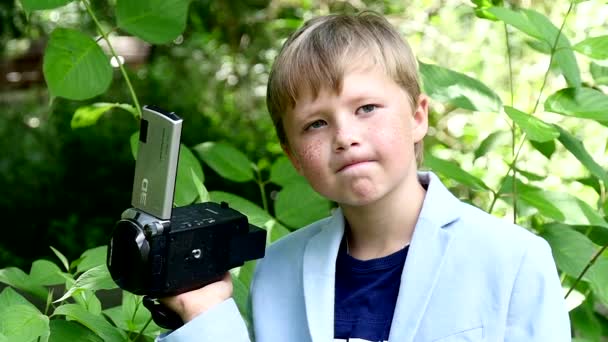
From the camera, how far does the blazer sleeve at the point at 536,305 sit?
1.43 meters

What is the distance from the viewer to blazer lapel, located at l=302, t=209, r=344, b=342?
1.55 metres

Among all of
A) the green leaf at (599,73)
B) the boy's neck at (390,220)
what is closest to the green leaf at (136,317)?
the boy's neck at (390,220)

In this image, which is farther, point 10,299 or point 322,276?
point 10,299

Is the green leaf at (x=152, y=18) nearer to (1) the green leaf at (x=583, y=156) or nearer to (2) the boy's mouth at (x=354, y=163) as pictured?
(2) the boy's mouth at (x=354, y=163)

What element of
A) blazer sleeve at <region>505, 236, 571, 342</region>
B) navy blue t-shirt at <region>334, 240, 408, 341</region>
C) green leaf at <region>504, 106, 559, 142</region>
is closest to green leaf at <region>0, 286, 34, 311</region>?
navy blue t-shirt at <region>334, 240, 408, 341</region>

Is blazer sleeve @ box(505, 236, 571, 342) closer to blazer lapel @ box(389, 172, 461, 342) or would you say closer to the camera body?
blazer lapel @ box(389, 172, 461, 342)

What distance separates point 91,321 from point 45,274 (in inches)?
10.1

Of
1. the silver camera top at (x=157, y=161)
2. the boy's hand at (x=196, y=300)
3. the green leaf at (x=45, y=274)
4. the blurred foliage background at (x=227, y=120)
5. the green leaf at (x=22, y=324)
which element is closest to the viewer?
the silver camera top at (x=157, y=161)

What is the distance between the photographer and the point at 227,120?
21.2 feet

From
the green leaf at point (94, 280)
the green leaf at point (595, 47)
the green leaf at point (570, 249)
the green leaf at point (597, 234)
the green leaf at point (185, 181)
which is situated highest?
the green leaf at point (595, 47)

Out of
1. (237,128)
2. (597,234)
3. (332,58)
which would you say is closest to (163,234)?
(332,58)

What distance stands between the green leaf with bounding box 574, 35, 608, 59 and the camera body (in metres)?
0.89

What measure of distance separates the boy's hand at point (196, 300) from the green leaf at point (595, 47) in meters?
0.94

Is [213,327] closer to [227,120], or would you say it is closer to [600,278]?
[600,278]
